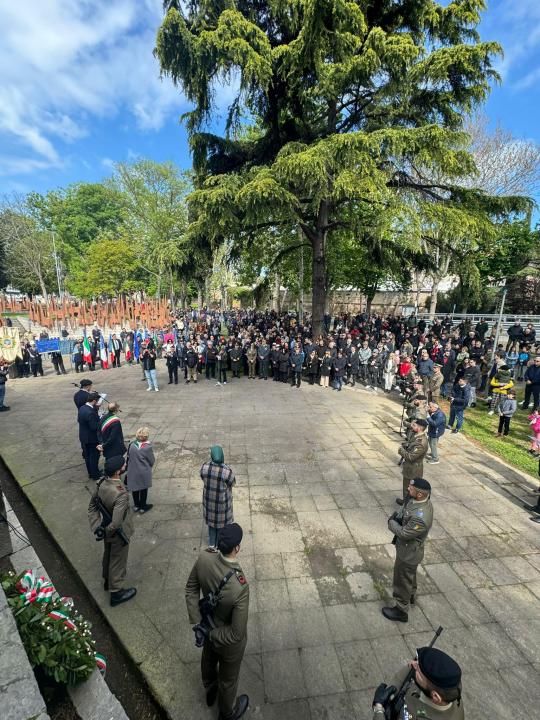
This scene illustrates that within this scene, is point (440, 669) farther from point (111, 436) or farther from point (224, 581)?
point (111, 436)

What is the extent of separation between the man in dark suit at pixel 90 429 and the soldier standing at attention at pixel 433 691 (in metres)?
6.10

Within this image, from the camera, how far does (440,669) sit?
1966 millimetres

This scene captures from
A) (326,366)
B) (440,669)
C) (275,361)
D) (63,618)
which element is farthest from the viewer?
(275,361)

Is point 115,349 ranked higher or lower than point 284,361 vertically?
lower

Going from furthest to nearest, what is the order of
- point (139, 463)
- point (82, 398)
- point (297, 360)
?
point (297, 360), point (82, 398), point (139, 463)

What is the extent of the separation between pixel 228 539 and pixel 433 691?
1558mm

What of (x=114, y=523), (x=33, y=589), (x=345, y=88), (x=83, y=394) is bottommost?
(x=33, y=589)

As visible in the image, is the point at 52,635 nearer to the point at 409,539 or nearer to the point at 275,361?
the point at 409,539

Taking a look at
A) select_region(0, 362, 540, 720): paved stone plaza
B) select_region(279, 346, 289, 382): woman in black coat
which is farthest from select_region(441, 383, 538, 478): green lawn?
select_region(279, 346, 289, 382): woman in black coat

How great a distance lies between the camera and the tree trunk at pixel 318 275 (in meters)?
15.8

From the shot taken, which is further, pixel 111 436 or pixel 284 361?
pixel 284 361

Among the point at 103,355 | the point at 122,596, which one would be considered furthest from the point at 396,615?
the point at 103,355

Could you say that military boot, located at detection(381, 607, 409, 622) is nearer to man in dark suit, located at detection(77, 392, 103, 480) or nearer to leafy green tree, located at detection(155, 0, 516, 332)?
man in dark suit, located at detection(77, 392, 103, 480)

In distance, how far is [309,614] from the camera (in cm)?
414
